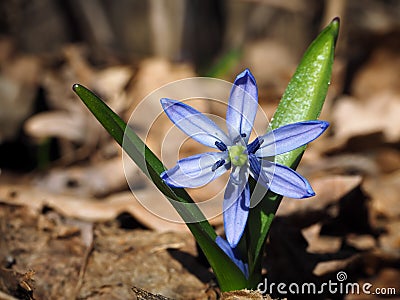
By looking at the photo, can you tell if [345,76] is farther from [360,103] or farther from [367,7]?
[367,7]

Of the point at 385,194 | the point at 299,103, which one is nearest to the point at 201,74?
the point at 385,194

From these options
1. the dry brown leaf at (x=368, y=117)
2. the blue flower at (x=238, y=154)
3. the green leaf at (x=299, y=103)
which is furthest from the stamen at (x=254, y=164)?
the dry brown leaf at (x=368, y=117)

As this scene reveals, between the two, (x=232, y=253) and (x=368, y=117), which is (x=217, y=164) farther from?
(x=368, y=117)

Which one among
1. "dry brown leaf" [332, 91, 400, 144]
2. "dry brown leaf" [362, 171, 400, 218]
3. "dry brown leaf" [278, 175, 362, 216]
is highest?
"dry brown leaf" [332, 91, 400, 144]

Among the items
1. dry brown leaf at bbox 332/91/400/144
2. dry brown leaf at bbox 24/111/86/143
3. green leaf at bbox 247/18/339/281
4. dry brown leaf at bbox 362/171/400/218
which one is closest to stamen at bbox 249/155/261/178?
green leaf at bbox 247/18/339/281

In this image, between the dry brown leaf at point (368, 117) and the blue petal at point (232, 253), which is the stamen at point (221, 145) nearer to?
the blue petal at point (232, 253)

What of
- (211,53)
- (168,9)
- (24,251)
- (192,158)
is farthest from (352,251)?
(211,53)

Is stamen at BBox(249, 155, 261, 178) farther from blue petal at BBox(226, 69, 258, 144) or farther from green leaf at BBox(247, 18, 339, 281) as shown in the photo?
green leaf at BBox(247, 18, 339, 281)
